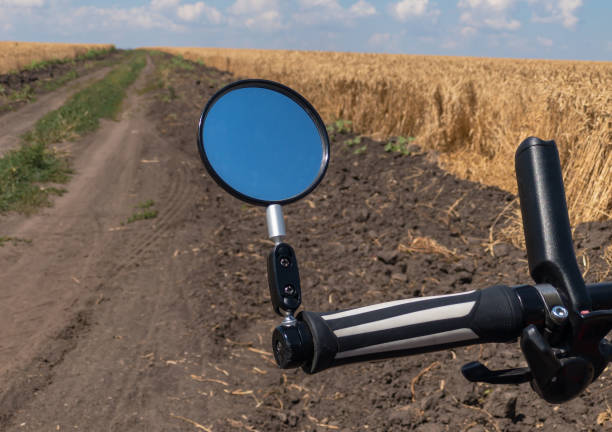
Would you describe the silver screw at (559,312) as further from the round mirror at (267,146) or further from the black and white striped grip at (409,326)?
the round mirror at (267,146)

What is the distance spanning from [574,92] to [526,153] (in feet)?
18.4

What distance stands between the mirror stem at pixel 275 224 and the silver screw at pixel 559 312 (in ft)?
1.79

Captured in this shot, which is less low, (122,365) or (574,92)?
(574,92)

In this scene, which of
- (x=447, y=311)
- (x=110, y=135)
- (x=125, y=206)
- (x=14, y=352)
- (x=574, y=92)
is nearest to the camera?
(x=447, y=311)

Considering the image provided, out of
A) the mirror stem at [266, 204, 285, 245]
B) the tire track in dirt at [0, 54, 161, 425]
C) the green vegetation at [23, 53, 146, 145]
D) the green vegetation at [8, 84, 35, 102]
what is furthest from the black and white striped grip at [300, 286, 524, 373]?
the green vegetation at [8, 84, 35, 102]

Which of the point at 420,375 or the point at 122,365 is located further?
the point at 122,365

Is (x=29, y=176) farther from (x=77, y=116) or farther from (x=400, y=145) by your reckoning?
(x=400, y=145)

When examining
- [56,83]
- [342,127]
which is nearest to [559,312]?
[342,127]

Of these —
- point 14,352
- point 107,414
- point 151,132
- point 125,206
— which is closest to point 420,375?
point 107,414

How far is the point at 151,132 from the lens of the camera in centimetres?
1359

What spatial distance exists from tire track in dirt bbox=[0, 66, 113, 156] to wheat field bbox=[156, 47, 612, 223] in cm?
717

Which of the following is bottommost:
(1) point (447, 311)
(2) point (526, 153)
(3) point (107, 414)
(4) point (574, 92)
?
(3) point (107, 414)

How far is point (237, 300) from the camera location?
505 centimetres

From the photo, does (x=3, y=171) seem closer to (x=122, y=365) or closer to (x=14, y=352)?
(x=14, y=352)
